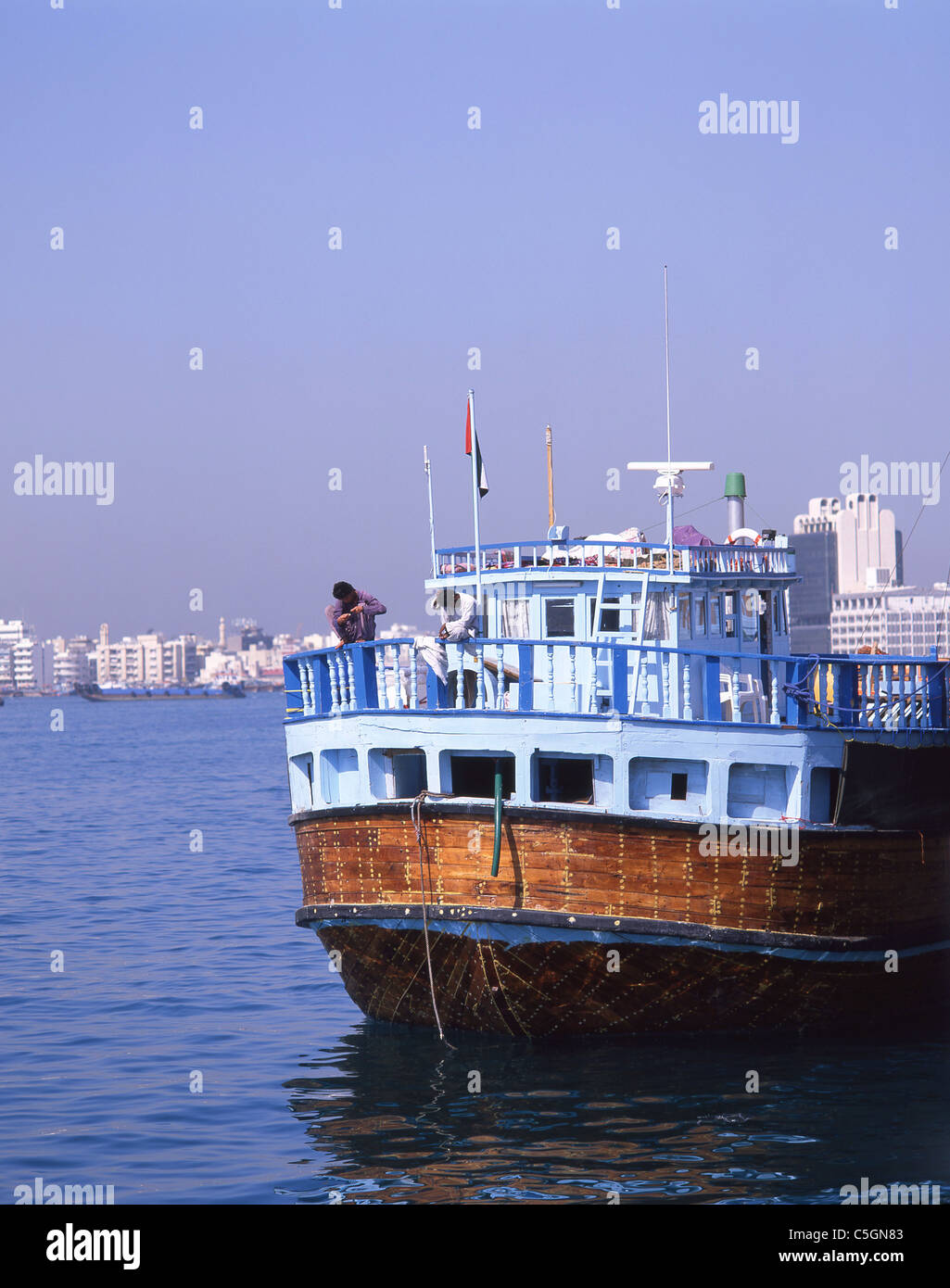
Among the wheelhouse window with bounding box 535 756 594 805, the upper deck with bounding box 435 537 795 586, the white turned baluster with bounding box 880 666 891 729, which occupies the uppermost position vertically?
the upper deck with bounding box 435 537 795 586

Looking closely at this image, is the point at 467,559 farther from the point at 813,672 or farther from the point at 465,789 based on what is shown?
the point at 813,672

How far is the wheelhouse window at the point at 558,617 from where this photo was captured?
62.2ft

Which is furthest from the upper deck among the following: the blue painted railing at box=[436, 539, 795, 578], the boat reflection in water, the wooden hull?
the boat reflection in water

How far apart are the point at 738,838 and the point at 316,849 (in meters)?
4.72

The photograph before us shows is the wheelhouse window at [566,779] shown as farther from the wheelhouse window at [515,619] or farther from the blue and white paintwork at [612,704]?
the wheelhouse window at [515,619]

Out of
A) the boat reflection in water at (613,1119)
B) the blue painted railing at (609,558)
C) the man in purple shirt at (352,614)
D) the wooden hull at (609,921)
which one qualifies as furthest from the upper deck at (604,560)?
the boat reflection in water at (613,1119)

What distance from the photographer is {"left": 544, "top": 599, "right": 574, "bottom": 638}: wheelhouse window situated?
1895 centimetres

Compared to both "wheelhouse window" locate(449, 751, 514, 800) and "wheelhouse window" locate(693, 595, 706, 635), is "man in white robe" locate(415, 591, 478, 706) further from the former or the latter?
"wheelhouse window" locate(693, 595, 706, 635)

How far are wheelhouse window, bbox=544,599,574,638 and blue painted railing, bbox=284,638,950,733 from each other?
1774 mm

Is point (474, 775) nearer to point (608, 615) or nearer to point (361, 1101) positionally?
point (608, 615)

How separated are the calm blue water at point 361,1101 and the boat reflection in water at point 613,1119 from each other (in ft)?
0.10

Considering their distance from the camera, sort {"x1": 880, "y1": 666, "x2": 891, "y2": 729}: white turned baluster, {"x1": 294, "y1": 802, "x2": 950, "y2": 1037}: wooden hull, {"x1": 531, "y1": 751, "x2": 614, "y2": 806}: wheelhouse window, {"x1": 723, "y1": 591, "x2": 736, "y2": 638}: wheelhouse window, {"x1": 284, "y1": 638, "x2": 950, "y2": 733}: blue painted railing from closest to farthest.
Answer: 1. {"x1": 294, "y1": 802, "x2": 950, "y2": 1037}: wooden hull
2. {"x1": 531, "y1": 751, "x2": 614, "y2": 806}: wheelhouse window
3. {"x1": 284, "y1": 638, "x2": 950, "y2": 733}: blue painted railing
4. {"x1": 880, "y1": 666, "x2": 891, "y2": 729}: white turned baluster
5. {"x1": 723, "y1": 591, "x2": 736, "y2": 638}: wheelhouse window

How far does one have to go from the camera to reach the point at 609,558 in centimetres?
1922

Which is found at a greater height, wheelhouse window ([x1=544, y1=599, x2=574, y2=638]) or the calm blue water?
wheelhouse window ([x1=544, y1=599, x2=574, y2=638])
